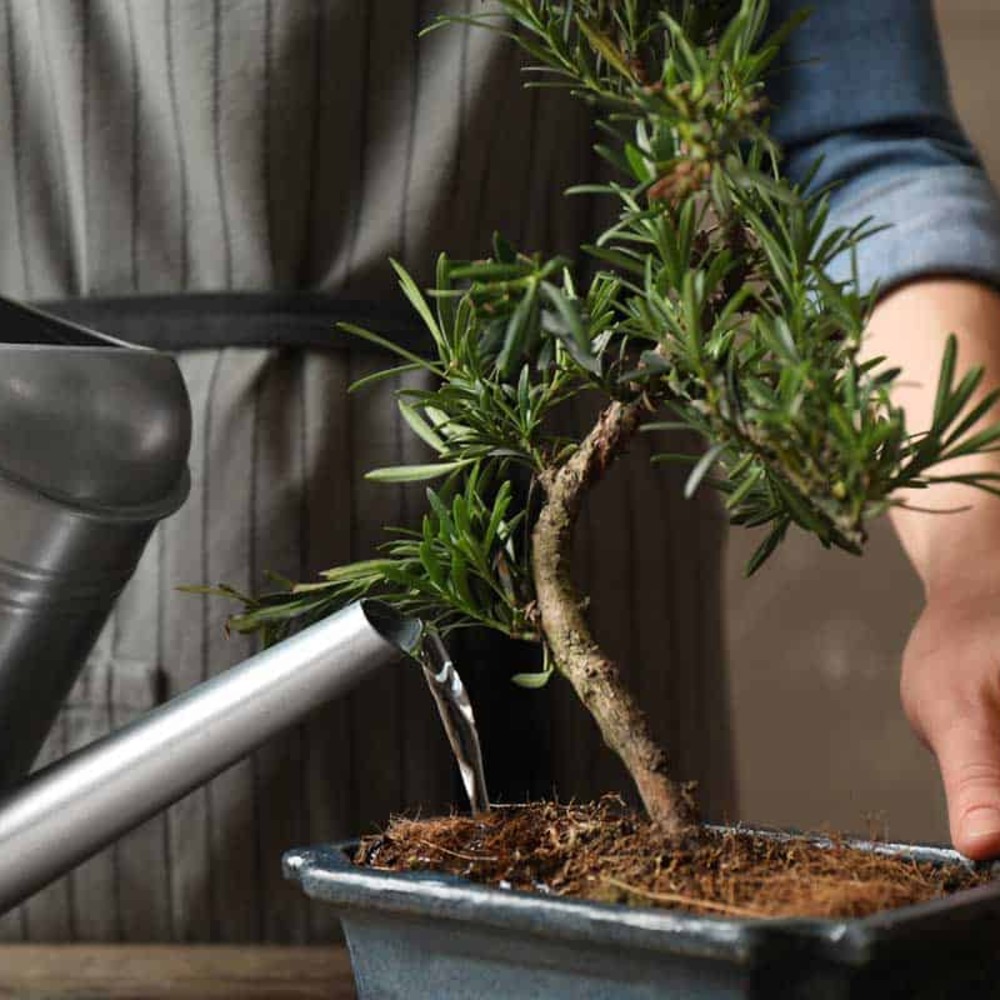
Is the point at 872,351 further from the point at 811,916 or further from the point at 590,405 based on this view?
the point at 811,916

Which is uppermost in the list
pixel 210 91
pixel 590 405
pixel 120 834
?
pixel 210 91

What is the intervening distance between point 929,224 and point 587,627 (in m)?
0.36

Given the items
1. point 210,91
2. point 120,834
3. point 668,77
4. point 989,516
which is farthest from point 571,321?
point 210,91

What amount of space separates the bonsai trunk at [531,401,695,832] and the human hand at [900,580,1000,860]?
106 mm

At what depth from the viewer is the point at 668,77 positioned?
360 mm

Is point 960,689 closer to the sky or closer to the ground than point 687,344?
closer to the ground

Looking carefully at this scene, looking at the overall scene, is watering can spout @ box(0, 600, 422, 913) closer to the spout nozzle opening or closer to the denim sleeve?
the spout nozzle opening

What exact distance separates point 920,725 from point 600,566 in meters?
0.27

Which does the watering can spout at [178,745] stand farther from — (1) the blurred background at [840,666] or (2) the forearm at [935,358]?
(1) the blurred background at [840,666]

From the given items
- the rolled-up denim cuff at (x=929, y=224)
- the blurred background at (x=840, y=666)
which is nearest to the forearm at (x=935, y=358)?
the rolled-up denim cuff at (x=929, y=224)

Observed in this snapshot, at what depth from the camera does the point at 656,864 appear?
0.38 m

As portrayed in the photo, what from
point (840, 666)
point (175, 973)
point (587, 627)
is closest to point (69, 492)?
point (587, 627)

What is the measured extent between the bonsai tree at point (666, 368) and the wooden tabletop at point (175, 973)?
0.21 m

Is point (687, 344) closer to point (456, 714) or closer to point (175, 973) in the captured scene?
point (456, 714)
